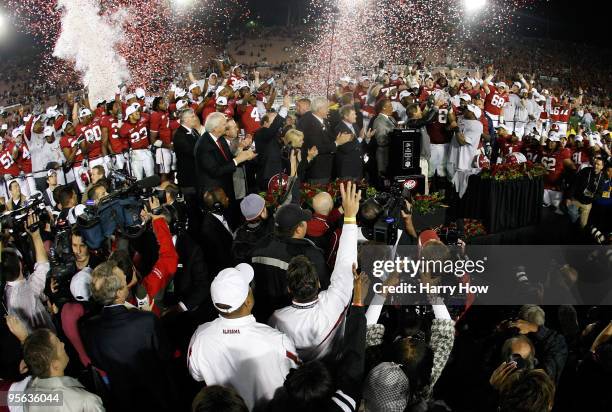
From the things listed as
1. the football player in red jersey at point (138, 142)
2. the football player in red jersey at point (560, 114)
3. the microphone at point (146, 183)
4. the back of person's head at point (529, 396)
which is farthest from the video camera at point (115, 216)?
the football player in red jersey at point (560, 114)

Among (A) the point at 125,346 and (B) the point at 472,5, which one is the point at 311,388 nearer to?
(A) the point at 125,346

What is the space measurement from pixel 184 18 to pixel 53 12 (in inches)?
408

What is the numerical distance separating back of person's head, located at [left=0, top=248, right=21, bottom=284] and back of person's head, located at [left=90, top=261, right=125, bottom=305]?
127 cm

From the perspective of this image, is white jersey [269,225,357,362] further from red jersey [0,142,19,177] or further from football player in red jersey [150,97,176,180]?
red jersey [0,142,19,177]

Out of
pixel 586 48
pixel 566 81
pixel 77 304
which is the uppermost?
pixel 586 48

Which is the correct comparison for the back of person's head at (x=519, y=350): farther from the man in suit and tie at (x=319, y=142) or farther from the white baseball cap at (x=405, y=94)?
the white baseball cap at (x=405, y=94)

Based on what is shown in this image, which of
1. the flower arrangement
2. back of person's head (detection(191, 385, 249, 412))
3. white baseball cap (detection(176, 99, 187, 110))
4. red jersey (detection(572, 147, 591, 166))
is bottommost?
back of person's head (detection(191, 385, 249, 412))

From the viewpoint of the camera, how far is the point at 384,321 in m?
4.16

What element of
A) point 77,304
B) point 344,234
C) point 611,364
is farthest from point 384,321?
point 77,304

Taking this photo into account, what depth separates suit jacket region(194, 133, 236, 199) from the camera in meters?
6.19

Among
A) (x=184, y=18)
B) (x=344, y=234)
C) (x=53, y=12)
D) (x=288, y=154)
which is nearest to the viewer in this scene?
(x=344, y=234)

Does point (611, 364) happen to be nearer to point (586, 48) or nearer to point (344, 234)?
→ point (344, 234)

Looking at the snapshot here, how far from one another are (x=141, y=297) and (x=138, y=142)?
6812 millimetres

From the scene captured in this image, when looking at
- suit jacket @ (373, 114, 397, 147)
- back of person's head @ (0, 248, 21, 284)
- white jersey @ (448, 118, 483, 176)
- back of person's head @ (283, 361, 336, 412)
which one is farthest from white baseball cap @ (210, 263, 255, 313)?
white jersey @ (448, 118, 483, 176)
